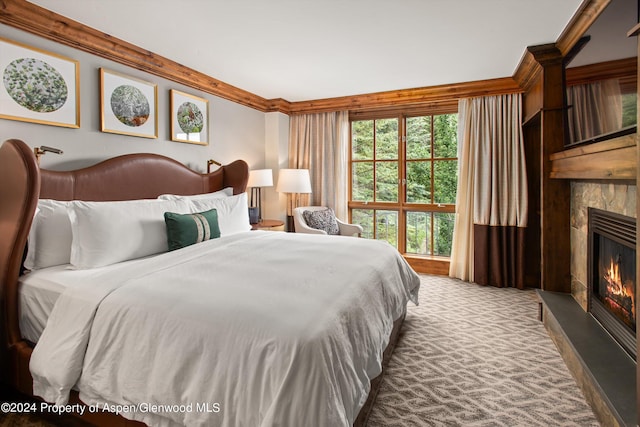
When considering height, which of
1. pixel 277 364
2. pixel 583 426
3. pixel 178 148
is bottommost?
pixel 583 426

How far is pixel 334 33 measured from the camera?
8.94ft

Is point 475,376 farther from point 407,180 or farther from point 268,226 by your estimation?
point 407,180

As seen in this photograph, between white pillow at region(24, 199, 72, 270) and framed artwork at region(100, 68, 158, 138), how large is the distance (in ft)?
3.14

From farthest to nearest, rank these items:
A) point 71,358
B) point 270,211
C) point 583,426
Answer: point 270,211 < point 583,426 < point 71,358

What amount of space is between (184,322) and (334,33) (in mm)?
2379

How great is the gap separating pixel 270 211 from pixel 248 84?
1.77 metres

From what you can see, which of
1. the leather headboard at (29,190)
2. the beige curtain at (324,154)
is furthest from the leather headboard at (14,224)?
the beige curtain at (324,154)

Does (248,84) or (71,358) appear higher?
(248,84)

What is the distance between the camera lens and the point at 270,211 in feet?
16.5

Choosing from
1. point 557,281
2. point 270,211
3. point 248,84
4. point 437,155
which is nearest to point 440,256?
point 437,155

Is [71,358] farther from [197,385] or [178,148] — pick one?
[178,148]

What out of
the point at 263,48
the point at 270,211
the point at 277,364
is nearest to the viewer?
the point at 277,364

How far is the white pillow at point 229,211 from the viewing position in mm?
3045

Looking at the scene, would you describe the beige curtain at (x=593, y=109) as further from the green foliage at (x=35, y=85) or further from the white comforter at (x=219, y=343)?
the green foliage at (x=35, y=85)
